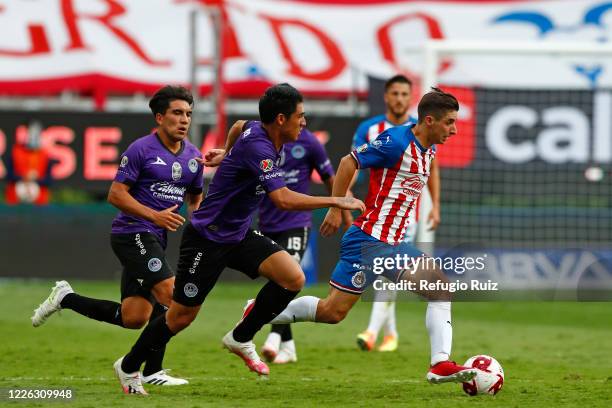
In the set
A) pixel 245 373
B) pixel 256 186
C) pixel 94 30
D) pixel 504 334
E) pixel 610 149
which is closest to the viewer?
pixel 256 186

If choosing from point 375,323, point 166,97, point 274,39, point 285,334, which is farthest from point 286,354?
point 274,39

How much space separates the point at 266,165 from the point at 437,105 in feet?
4.45

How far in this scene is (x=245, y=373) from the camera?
10320 millimetres

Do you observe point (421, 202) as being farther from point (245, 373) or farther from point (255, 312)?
point (255, 312)

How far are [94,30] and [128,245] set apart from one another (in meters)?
18.7

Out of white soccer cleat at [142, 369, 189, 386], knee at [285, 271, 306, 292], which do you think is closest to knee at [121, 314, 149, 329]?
white soccer cleat at [142, 369, 189, 386]

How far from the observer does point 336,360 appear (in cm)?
1138

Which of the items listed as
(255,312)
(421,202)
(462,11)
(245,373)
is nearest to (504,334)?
(421,202)

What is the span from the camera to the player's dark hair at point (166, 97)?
948 centimetres

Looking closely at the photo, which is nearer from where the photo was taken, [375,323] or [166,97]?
[166,97]

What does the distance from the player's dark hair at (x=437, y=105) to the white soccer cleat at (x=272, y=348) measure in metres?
3.02

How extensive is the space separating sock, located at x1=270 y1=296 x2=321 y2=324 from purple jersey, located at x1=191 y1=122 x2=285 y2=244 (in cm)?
74

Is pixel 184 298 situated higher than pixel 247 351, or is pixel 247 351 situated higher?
pixel 184 298

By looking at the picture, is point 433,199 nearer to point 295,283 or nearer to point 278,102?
point 295,283
